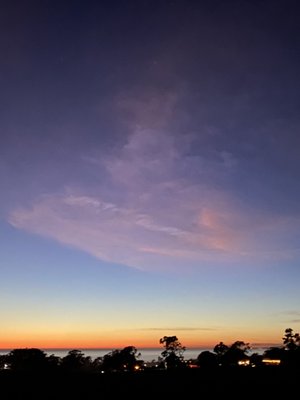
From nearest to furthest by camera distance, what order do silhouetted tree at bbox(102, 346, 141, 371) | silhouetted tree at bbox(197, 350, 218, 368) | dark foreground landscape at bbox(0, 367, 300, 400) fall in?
dark foreground landscape at bbox(0, 367, 300, 400)
silhouetted tree at bbox(197, 350, 218, 368)
silhouetted tree at bbox(102, 346, 141, 371)

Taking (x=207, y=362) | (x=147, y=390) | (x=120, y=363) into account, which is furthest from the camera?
(x=120, y=363)

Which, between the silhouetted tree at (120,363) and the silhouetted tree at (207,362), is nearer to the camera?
the silhouetted tree at (207,362)

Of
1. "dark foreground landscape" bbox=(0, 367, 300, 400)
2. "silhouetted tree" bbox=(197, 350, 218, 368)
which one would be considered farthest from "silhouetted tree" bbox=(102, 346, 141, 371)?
"dark foreground landscape" bbox=(0, 367, 300, 400)

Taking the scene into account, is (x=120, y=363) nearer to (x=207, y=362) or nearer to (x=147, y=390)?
(x=207, y=362)

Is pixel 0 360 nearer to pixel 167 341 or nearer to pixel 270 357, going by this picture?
pixel 167 341

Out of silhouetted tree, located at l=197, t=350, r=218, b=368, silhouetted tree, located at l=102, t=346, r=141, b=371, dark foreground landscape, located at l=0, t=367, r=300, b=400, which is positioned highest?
dark foreground landscape, located at l=0, t=367, r=300, b=400

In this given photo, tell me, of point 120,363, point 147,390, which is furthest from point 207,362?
point 147,390

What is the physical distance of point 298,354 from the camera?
59031 mm

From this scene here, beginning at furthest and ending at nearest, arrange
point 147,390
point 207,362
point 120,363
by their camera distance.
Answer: point 120,363 → point 207,362 → point 147,390

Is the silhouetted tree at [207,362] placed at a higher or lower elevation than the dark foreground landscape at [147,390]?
lower

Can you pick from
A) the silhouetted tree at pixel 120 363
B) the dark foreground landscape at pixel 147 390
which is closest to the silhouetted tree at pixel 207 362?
the silhouetted tree at pixel 120 363

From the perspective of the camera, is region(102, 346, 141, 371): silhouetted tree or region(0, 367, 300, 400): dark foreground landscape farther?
region(102, 346, 141, 371): silhouetted tree

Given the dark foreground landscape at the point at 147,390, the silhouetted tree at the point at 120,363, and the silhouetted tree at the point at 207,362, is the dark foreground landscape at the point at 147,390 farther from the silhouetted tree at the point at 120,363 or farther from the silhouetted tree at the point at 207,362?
the silhouetted tree at the point at 120,363

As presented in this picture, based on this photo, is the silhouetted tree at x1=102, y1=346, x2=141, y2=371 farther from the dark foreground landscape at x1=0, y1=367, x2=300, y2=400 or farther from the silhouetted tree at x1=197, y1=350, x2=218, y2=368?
the dark foreground landscape at x1=0, y1=367, x2=300, y2=400
